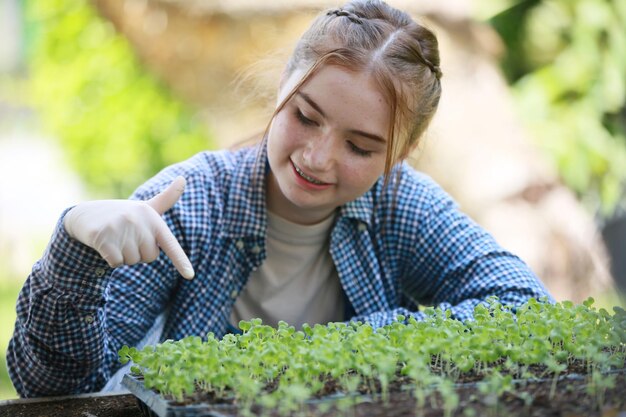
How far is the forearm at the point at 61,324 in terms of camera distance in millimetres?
1436

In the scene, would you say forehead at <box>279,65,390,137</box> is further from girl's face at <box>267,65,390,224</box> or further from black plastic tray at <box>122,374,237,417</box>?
black plastic tray at <box>122,374,237,417</box>

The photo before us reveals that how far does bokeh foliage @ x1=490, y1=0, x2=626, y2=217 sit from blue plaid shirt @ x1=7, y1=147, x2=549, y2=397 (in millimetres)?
Answer: 2747

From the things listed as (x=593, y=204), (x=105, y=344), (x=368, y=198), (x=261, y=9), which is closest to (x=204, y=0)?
(x=261, y=9)

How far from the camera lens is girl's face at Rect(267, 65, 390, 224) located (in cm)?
166

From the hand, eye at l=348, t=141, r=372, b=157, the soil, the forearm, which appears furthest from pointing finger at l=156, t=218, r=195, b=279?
eye at l=348, t=141, r=372, b=157

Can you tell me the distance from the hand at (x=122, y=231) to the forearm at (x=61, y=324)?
0.06 m

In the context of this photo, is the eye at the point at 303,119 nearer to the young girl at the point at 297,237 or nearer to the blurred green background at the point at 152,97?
the young girl at the point at 297,237

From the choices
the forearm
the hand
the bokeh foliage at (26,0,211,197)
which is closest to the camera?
the hand

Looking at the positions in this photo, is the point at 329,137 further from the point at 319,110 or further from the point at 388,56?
the point at 388,56

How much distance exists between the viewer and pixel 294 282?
2.02m

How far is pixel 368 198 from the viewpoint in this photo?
6.70 feet

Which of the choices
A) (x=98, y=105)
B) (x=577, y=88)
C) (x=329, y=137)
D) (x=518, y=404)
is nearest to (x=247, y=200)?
(x=329, y=137)

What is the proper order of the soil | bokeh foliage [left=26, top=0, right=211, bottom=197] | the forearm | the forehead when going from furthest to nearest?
bokeh foliage [left=26, top=0, right=211, bottom=197]
the forehead
the forearm
the soil

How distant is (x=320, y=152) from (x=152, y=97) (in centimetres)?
431
